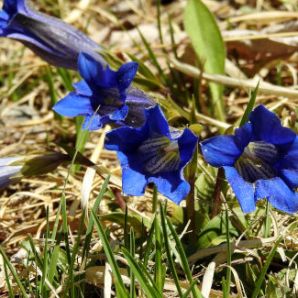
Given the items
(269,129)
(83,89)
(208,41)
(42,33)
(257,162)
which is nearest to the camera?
(269,129)

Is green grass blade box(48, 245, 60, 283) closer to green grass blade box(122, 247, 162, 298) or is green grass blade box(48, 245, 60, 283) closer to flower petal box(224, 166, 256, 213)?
green grass blade box(122, 247, 162, 298)

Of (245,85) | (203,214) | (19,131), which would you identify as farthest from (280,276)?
(19,131)

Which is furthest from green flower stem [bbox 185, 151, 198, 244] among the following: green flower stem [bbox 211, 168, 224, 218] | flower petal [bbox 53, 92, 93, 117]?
flower petal [bbox 53, 92, 93, 117]

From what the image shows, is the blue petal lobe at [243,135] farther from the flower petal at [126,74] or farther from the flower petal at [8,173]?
the flower petal at [8,173]

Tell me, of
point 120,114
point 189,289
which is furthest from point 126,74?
point 189,289

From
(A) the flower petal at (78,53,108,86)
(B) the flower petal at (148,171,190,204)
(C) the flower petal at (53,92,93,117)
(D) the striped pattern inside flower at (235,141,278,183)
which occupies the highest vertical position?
(A) the flower petal at (78,53,108,86)

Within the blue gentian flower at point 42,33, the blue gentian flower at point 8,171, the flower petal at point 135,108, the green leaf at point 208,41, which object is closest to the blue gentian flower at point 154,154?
the flower petal at point 135,108

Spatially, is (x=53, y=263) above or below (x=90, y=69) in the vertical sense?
below

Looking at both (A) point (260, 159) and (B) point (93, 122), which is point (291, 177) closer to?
(A) point (260, 159)
